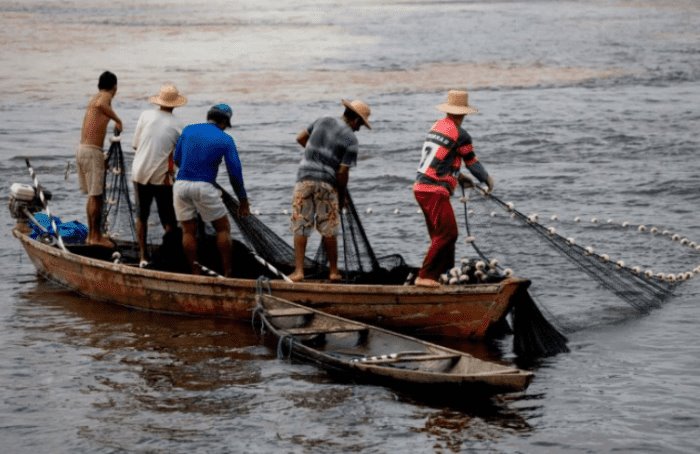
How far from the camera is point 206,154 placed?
1073 cm

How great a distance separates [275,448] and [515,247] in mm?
3570

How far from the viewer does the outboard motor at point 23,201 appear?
12.7 m

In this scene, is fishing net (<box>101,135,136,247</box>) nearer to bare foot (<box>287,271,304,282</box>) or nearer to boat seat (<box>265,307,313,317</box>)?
bare foot (<box>287,271,304,282</box>)

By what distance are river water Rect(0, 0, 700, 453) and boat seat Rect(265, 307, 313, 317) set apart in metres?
0.39

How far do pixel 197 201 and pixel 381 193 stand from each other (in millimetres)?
7191

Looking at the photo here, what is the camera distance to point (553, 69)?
99.7 ft

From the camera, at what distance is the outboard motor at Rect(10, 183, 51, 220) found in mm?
12719

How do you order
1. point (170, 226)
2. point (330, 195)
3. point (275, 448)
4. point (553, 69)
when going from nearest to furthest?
1. point (275, 448)
2. point (330, 195)
3. point (170, 226)
4. point (553, 69)

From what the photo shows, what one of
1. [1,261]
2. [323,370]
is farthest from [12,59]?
[323,370]

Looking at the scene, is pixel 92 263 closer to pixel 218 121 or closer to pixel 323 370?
pixel 218 121

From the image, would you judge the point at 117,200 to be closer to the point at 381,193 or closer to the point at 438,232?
the point at 438,232

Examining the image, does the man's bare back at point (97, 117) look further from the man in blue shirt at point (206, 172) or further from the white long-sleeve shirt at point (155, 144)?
the man in blue shirt at point (206, 172)

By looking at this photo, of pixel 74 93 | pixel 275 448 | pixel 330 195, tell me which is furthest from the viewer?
pixel 74 93

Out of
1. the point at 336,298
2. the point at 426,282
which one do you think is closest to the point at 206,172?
the point at 336,298
